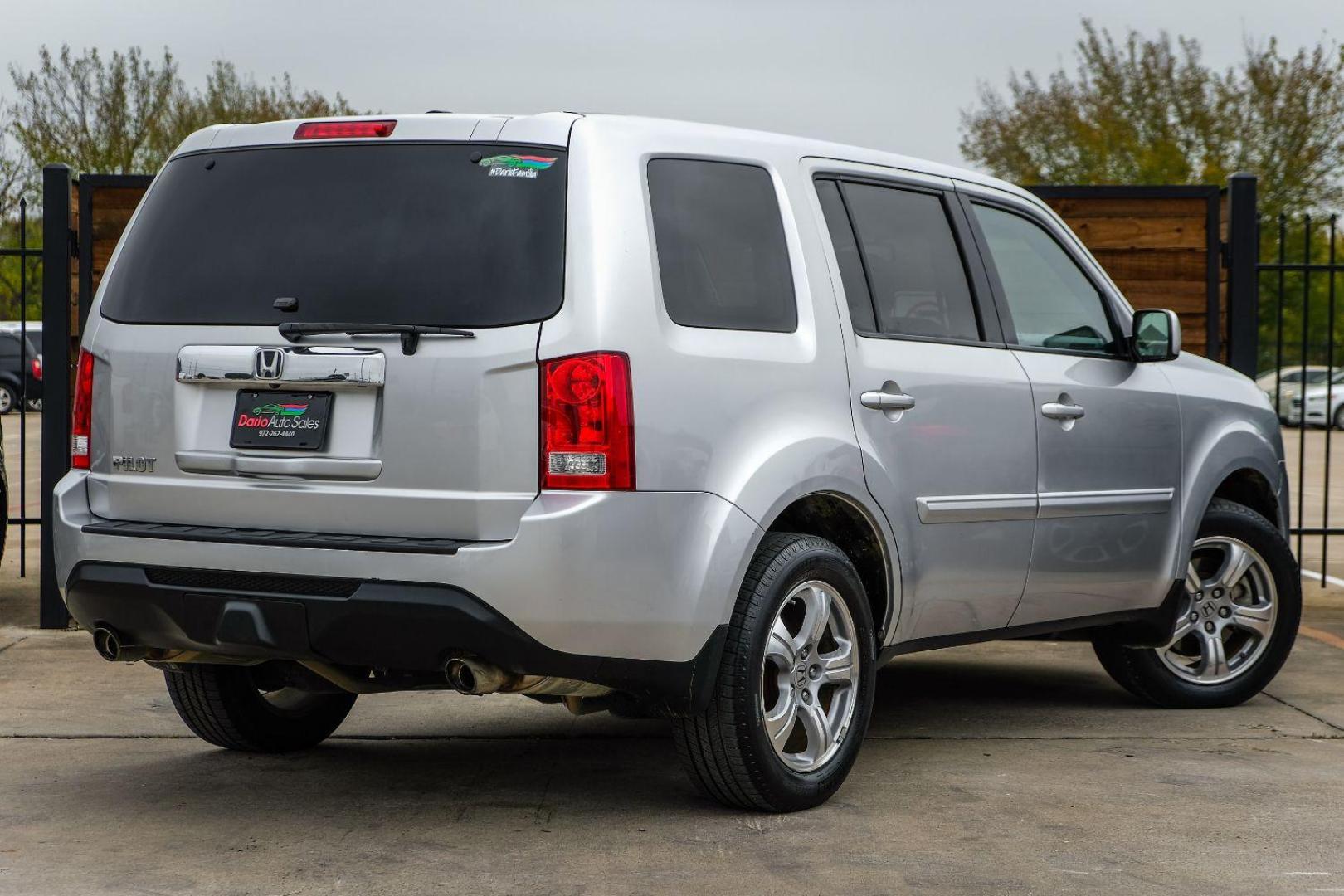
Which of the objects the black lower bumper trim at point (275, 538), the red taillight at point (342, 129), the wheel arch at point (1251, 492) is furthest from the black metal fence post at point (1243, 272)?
the black lower bumper trim at point (275, 538)

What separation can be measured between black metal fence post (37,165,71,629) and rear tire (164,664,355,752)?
296cm

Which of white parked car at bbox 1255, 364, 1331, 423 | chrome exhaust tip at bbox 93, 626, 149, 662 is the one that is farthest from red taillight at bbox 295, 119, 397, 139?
white parked car at bbox 1255, 364, 1331, 423

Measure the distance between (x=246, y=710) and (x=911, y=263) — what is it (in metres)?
2.49

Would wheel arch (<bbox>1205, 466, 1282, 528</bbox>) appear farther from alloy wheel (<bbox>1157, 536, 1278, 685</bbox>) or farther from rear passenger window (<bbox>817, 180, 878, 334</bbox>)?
rear passenger window (<bbox>817, 180, 878, 334</bbox>)

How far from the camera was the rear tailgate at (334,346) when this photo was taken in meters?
4.30

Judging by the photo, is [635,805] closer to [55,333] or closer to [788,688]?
[788,688]

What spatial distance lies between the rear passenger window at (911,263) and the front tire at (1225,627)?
1683mm

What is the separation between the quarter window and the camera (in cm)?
587

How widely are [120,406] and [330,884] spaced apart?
1.42 m

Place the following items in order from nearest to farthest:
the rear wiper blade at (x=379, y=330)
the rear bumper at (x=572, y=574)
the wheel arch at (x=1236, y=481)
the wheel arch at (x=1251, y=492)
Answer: the rear bumper at (x=572, y=574) → the rear wiper blade at (x=379, y=330) → the wheel arch at (x=1236, y=481) → the wheel arch at (x=1251, y=492)

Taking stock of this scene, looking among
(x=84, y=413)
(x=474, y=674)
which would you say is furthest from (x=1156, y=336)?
(x=84, y=413)

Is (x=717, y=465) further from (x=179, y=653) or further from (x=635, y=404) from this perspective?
(x=179, y=653)

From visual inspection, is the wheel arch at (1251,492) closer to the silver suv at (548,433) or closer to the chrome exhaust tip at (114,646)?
the silver suv at (548,433)

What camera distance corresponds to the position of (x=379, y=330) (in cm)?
439
